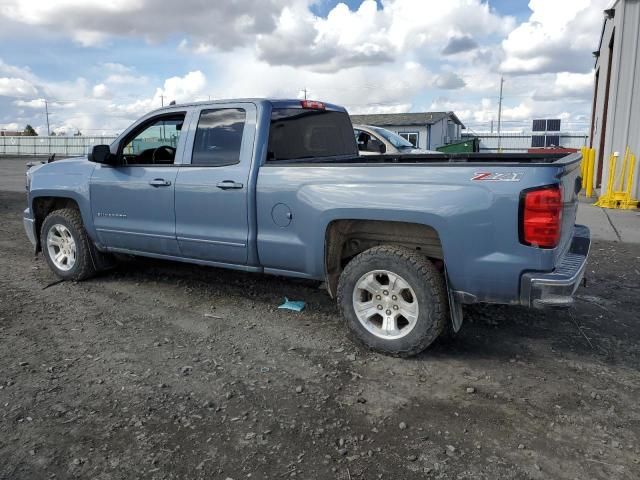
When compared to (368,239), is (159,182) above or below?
above

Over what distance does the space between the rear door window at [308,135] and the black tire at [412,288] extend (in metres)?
1.32

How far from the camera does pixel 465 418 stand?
3.17m

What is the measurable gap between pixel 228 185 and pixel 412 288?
1788mm

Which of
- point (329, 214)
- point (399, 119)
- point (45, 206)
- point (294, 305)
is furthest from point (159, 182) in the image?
point (399, 119)

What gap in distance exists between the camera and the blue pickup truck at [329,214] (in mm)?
3451

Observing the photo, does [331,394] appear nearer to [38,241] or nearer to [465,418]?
[465,418]

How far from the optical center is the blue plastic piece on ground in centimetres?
508

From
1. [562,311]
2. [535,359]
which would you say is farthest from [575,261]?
[562,311]

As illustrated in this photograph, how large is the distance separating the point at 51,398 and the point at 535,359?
11.0ft

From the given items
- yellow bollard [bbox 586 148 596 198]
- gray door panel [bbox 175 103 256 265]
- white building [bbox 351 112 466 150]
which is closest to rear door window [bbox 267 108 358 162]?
gray door panel [bbox 175 103 256 265]

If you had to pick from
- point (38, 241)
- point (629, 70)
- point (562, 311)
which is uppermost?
point (629, 70)

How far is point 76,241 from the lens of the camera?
19.0ft

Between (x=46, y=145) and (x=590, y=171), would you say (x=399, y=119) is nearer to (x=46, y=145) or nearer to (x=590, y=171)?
(x=590, y=171)

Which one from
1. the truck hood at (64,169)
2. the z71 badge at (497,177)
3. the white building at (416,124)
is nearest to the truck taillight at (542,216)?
the z71 badge at (497,177)
